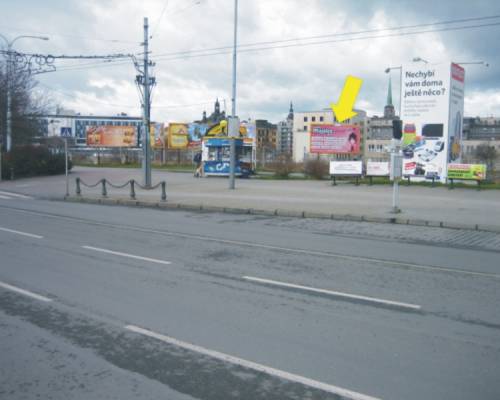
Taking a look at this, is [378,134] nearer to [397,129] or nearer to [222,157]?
[222,157]

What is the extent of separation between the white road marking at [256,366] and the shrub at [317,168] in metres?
28.4

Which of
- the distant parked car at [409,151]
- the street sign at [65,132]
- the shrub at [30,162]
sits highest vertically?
the street sign at [65,132]

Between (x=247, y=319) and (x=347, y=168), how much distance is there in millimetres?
23393

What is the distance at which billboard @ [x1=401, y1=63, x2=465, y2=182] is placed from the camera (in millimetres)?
28094

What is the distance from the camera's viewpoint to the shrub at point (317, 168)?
33281mm

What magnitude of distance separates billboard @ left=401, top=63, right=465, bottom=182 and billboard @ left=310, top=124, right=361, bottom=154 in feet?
15.8

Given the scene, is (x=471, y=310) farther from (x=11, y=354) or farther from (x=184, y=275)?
(x=11, y=354)

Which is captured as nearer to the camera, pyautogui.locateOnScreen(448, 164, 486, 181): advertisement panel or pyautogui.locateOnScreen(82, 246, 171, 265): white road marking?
pyautogui.locateOnScreen(82, 246, 171, 265): white road marking

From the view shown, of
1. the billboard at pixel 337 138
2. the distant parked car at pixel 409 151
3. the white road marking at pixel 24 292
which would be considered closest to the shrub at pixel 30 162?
the billboard at pixel 337 138

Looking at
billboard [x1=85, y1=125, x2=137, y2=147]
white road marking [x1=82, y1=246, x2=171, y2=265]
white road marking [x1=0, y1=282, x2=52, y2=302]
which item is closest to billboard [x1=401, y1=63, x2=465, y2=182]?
white road marking [x1=82, y1=246, x2=171, y2=265]

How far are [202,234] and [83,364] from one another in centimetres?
809

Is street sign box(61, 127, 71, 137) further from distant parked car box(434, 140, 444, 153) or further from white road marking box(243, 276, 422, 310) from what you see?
distant parked car box(434, 140, 444, 153)

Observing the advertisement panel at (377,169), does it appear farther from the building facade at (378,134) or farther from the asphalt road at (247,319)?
the building facade at (378,134)

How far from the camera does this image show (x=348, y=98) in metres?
32.2
